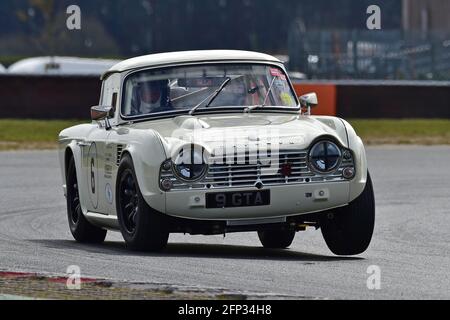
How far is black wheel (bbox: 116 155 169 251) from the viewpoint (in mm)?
9227

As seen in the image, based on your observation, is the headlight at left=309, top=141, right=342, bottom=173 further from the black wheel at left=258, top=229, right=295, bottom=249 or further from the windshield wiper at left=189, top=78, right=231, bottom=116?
the black wheel at left=258, top=229, right=295, bottom=249

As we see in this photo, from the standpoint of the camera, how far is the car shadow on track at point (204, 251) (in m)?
9.51

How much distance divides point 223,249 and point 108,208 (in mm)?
1015

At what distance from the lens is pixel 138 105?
10.4 m

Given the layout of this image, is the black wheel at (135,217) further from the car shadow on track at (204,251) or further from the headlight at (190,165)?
the headlight at (190,165)

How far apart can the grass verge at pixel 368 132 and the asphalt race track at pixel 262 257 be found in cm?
1138

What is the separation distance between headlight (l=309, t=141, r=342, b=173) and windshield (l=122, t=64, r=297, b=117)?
116 cm

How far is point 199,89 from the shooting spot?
10359 mm

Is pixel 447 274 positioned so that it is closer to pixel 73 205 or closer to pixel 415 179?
pixel 73 205

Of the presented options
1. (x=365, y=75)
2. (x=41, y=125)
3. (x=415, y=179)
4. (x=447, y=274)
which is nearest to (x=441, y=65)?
(x=365, y=75)

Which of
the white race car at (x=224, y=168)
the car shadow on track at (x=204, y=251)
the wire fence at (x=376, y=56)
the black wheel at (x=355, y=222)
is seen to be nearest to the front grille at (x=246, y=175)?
the white race car at (x=224, y=168)

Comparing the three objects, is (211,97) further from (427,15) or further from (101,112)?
(427,15)

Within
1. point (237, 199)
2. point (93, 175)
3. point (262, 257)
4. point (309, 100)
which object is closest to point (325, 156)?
point (237, 199)

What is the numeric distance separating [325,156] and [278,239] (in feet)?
5.80
